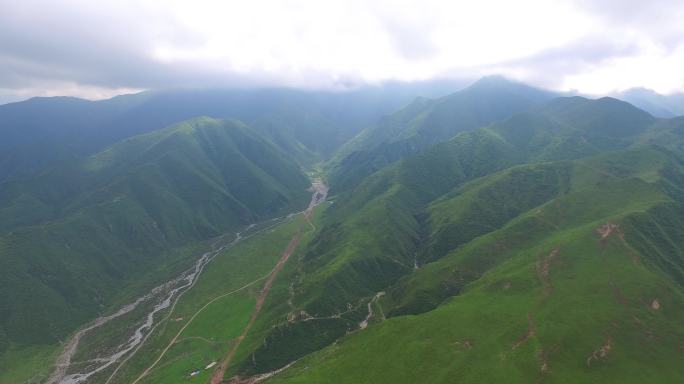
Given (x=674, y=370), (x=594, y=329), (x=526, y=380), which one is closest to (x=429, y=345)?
(x=526, y=380)

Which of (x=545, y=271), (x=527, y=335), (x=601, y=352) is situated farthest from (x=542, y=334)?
(x=545, y=271)

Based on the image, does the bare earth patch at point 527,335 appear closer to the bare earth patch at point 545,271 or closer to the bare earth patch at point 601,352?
the bare earth patch at point 601,352

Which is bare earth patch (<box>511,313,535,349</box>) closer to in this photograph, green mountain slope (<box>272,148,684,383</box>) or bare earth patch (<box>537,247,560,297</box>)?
green mountain slope (<box>272,148,684,383</box>)

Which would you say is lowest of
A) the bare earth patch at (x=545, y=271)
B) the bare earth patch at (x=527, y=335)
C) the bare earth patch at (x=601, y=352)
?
the bare earth patch at (x=601, y=352)

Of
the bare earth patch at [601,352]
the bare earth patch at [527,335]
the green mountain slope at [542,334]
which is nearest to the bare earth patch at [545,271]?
the green mountain slope at [542,334]

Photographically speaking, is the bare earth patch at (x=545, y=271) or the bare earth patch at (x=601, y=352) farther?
the bare earth patch at (x=545, y=271)

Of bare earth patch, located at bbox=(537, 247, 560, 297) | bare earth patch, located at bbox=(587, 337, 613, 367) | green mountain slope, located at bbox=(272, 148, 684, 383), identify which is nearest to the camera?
green mountain slope, located at bbox=(272, 148, 684, 383)

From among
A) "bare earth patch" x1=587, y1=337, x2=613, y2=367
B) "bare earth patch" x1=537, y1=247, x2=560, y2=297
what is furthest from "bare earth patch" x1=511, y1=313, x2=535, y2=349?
"bare earth patch" x1=537, y1=247, x2=560, y2=297

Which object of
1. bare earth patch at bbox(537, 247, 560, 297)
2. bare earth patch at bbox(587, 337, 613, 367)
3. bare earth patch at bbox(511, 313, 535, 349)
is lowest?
bare earth patch at bbox(587, 337, 613, 367)

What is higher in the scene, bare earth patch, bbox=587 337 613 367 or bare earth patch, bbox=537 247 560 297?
bare earth patch, bbox=537 247 560 297

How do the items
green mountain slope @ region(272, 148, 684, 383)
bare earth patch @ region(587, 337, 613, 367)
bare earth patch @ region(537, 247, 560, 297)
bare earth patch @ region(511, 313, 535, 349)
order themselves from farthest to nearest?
bare earth patch @ region(537, 247, 560, 297), bare earth patch @ region(511, 313, 535, 349), bare earth patch @ region(587, 337, 613, 367), green mountain slope @ region(272, 148, 684, 383)

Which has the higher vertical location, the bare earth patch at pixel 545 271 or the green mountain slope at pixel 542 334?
the bare earth patch at pixel 545 271
